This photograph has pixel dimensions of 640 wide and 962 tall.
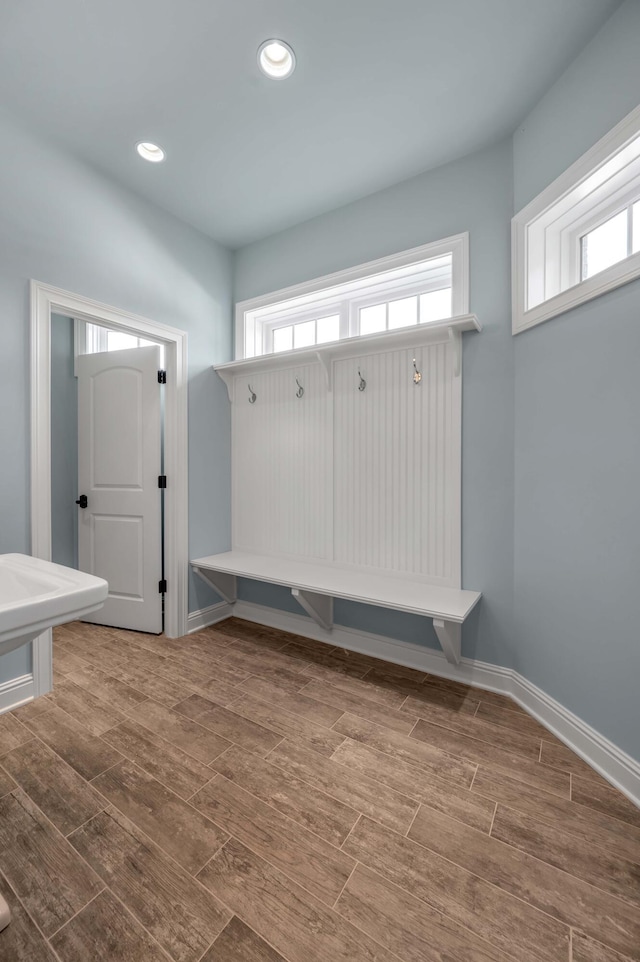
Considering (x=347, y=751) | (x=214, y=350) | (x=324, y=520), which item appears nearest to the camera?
(x=347, y=751)

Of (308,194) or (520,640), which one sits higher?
(308,194)

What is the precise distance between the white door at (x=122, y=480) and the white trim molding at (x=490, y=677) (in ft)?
1.83

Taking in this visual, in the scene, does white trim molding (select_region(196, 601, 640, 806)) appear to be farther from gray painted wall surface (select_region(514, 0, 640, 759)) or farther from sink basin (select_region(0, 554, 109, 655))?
sink basin (select_region(0, 554, 109, 655))

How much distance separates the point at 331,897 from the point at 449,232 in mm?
2869

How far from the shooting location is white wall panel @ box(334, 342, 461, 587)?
2.22 metres

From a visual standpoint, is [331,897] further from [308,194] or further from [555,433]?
[308,194]

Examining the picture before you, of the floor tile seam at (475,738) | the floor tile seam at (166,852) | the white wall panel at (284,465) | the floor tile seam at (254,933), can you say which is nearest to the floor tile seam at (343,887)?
the floor tile seam at (254,933)

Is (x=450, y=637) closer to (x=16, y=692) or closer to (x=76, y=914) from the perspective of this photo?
(x=76, y=914)

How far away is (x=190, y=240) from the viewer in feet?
9.29

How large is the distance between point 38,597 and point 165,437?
6.09 feet

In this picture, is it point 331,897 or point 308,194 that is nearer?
point 331,897

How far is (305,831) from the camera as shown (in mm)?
1282

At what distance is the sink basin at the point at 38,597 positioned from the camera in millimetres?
997

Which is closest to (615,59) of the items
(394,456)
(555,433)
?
(555,433)
